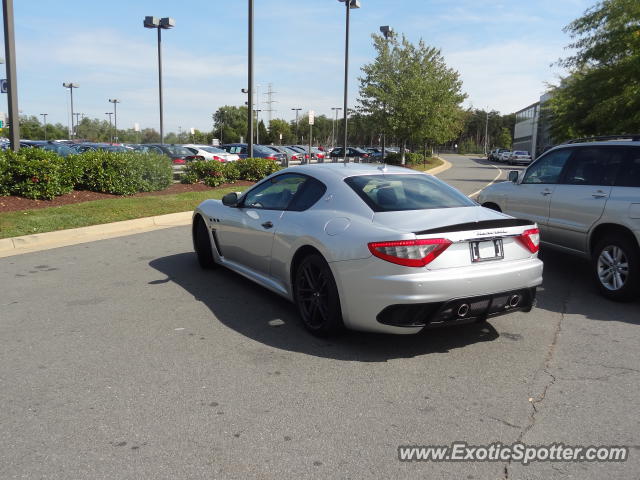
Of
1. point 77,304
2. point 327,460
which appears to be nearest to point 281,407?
point 327,460

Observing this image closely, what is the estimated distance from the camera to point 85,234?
406 inches

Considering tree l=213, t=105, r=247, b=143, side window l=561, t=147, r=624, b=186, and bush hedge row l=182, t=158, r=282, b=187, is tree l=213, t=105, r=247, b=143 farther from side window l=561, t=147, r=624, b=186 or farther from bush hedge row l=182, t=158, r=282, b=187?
side window l=561, t=147, r=624, b=186

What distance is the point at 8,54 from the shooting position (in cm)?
1253

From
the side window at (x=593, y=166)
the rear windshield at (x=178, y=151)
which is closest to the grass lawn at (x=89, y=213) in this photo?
the side window at (x=593, y=166)

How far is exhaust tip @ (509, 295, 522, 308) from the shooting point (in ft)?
14.9

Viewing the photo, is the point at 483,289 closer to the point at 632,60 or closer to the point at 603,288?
the point at 603,288

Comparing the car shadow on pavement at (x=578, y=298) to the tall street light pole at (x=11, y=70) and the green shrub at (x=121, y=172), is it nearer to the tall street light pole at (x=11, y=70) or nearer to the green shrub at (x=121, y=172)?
the green shrub at (x=121, y=172)

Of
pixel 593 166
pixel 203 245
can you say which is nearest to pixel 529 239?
pixel 593 166

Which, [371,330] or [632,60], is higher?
[632,60]

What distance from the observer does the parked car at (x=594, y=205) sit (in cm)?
603

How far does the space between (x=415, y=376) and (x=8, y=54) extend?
12.4m

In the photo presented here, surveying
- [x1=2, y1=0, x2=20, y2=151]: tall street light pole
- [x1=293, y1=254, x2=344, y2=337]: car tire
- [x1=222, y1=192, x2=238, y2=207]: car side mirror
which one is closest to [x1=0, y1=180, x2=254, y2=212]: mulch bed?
[x1=2, y1=0, x2=20, y2=151]: tall street light pole

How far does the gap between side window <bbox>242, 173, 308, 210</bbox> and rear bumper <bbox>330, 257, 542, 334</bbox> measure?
143 centimetres

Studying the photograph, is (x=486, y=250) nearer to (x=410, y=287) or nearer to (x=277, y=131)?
(x=410, y=287)
